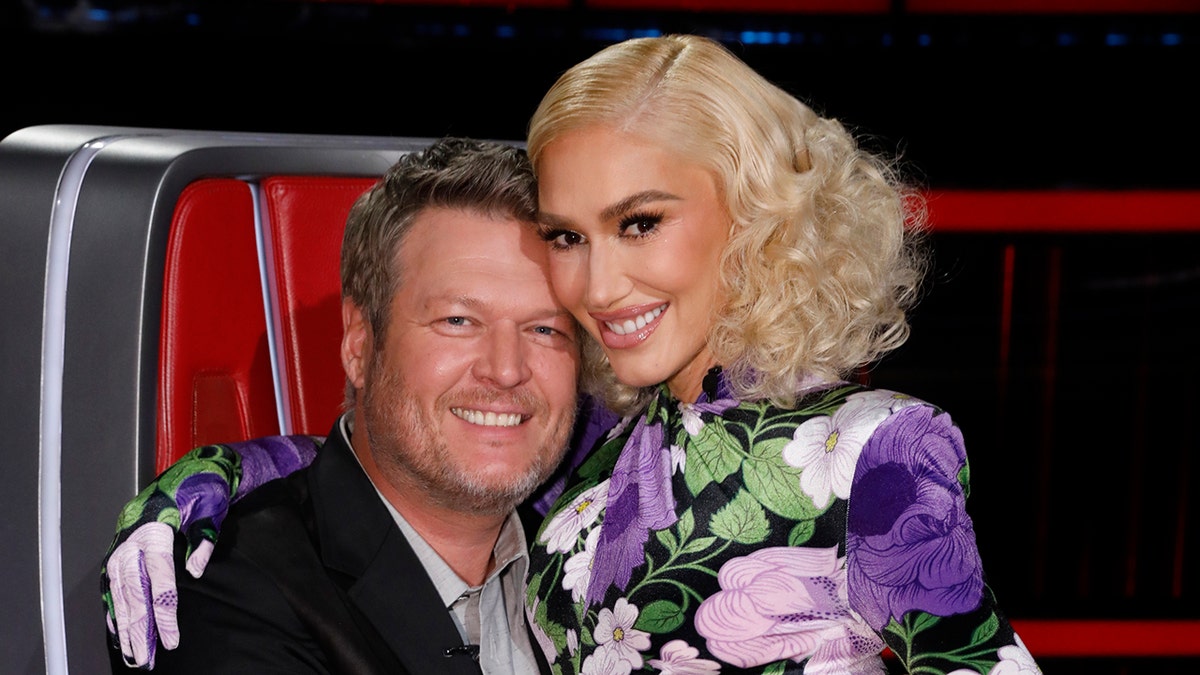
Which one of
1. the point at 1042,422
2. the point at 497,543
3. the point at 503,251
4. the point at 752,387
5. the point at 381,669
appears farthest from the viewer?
the point at 1042,422

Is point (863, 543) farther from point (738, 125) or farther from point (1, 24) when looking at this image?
point (1, 24)

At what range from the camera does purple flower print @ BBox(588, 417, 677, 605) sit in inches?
45.6

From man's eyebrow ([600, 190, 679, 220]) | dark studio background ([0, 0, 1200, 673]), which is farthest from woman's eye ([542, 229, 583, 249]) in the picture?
dark studio background ([0, 0, 1200, 673])

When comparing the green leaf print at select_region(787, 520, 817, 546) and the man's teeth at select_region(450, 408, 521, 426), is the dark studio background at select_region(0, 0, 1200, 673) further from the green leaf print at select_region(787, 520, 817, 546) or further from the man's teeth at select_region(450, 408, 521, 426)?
the green leaf print at select_region(787, 520, 817, 546)

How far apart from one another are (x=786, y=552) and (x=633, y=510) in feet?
0.56

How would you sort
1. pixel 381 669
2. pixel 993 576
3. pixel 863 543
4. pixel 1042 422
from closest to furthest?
1. pixel 863 543
2. pixel 381 669
3. pixel 993 576
4. pixel 1042 422

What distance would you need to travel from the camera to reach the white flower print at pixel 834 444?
3.50 ft

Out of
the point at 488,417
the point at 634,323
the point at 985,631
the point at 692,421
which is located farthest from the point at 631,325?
the point at 985,631

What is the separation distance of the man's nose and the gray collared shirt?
0.19m

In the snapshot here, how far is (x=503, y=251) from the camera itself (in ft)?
4.83

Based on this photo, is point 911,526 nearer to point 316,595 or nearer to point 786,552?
point 786,552

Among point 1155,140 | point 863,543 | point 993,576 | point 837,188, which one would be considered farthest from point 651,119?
point 1155,140

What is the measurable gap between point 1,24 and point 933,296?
290 centimetres

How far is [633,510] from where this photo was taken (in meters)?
1.20
